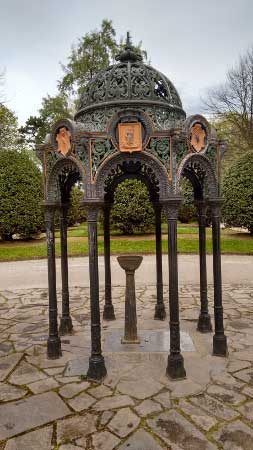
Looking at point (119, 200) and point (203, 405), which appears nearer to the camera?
point (203, 405)

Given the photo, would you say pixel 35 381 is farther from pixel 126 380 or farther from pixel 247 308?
pixel 247 308

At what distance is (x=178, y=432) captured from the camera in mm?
3332

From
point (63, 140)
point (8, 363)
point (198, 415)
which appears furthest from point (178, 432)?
point (63, 140)

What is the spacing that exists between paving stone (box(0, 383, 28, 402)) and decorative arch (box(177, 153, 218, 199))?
9.91ft

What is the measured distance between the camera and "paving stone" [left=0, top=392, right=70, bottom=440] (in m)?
3.46

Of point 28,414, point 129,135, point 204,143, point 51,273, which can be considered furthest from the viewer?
point 51,273

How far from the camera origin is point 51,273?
5.18 m

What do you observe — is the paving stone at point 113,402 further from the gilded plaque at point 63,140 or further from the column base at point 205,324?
the gilded plaque at point 63,140

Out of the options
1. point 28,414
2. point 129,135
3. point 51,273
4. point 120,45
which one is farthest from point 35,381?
point 120,45

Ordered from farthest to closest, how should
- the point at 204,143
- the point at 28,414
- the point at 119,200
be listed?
the point at 119,200, the point at 204,143, the point at 28,414

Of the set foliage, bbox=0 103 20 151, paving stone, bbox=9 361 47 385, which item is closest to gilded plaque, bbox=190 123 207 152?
paving stone, bbox=9 361 47 385

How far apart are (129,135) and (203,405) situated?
3.14 metres

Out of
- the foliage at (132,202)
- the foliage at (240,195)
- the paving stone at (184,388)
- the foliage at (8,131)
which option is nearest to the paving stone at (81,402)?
the paving stone at (184,388)

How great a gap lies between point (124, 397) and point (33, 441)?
3.62 feet
